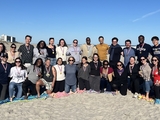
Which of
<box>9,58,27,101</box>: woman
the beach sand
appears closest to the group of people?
<box>9,58,27,101</box>: woman

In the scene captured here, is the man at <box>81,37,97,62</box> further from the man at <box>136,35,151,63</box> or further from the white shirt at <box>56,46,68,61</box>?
the man at <box>136,35,151,63</box>

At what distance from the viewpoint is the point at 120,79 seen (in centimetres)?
754

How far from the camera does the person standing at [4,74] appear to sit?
6.80m

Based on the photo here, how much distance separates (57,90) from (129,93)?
2768 millimetres

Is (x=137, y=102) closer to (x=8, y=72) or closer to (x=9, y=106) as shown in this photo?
(x=9, y=106)

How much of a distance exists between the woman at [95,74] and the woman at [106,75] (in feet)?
0.62

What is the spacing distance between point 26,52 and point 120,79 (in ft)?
12.1

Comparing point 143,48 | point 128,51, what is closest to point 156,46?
point 143,48

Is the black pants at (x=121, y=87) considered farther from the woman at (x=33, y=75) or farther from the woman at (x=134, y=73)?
the woman at (x=33, y=75)

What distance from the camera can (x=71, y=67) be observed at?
25.6 ft

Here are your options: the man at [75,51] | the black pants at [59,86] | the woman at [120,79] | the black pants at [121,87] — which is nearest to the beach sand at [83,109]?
the black pants at [121,87]

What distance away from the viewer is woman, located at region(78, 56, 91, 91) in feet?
25.9

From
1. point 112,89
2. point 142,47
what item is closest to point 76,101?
point 112,89

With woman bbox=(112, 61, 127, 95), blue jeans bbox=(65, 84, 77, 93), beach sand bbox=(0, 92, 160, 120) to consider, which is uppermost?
woman bbox=(112, 61, 127, 95)
